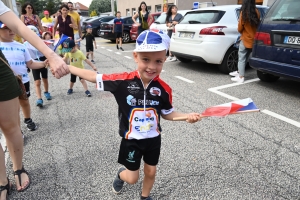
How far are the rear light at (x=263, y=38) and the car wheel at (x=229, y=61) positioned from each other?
4.23ft

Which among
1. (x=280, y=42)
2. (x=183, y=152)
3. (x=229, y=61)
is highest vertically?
(x=280, y=42)

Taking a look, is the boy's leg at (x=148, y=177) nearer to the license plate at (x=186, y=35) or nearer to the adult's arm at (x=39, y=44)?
the adult's arm at (x=39, y=44)

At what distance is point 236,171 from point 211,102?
1.97 meters

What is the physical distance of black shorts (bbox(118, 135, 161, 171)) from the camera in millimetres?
1783

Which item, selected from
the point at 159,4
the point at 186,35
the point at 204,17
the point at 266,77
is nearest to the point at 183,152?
the point at 266,77

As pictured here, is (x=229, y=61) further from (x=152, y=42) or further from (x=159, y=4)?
(x=159, y=4)

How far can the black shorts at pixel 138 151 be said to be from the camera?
178 centimetres

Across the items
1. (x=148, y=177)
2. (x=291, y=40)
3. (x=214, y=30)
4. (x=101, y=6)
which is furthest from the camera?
(x=101, y=6)

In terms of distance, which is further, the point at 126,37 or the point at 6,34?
the point at 126,37

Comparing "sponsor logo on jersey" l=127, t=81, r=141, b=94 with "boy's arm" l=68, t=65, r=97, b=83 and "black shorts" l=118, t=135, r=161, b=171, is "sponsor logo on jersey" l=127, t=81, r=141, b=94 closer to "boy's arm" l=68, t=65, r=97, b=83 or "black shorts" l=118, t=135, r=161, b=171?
"boy's arm" l=68, t=65, r=97, b=83

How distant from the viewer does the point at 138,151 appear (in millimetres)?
1796

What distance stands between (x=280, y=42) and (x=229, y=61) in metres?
1.92

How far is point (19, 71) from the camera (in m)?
3.07

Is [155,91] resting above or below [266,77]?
above
